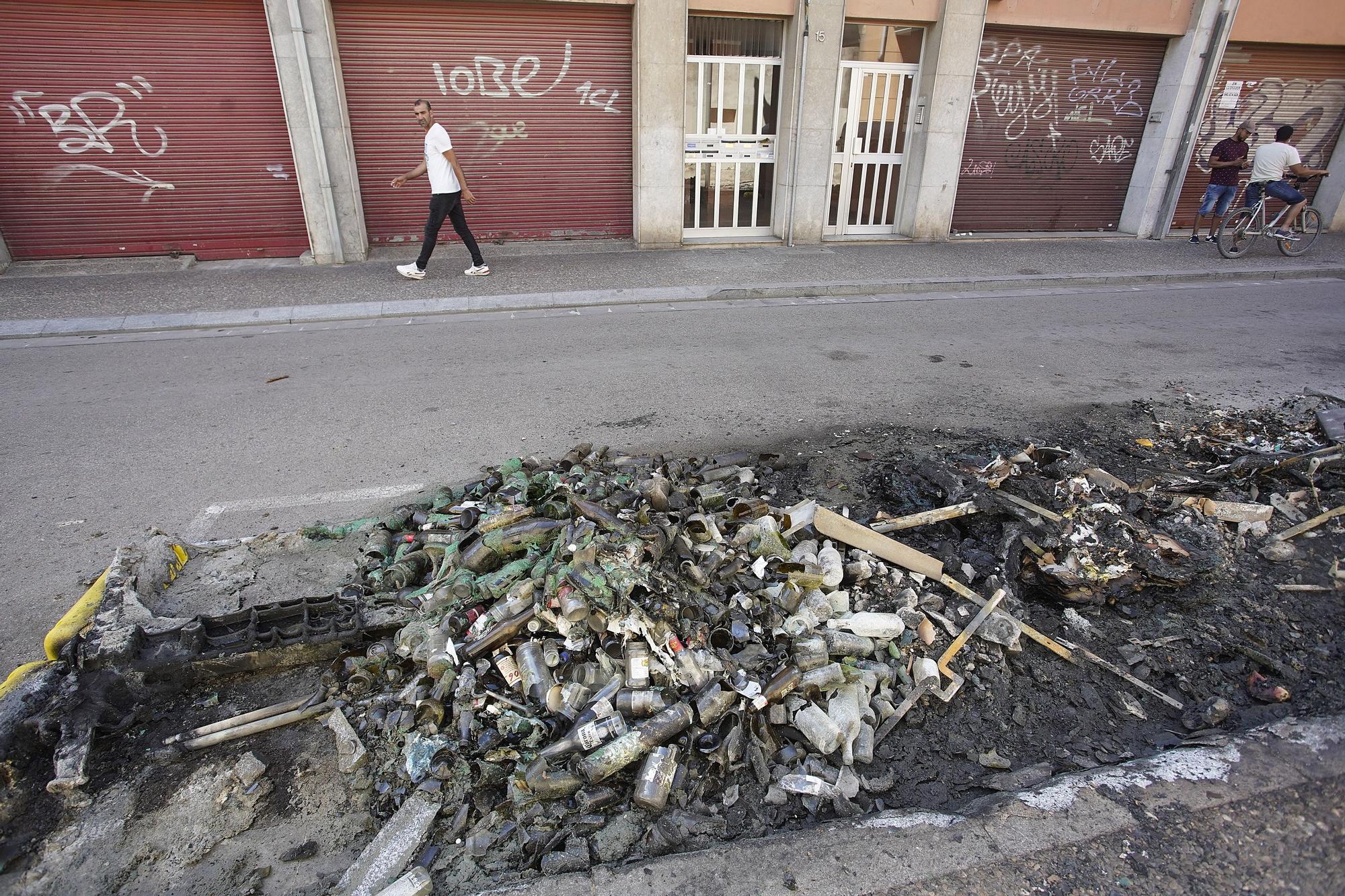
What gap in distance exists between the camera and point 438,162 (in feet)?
28.8

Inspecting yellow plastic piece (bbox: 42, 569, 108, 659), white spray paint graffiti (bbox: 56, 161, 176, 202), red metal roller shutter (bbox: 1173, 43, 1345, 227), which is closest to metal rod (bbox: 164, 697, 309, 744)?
yellow plastic piece (bbox: 42, 569, 108, 659)

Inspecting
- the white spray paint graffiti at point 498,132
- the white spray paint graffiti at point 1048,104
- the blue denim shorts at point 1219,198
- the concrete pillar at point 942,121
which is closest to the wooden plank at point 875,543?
the white spray paint graffiti at point 498,132

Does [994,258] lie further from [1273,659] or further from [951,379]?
[1273,659]

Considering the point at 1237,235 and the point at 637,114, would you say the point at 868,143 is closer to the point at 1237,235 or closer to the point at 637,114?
the point at 637,114

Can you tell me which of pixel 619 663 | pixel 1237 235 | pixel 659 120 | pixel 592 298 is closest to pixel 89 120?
pixel 592 298

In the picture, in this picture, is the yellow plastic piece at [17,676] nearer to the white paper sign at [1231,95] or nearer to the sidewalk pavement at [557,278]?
the sidewalk pavement at [557,278]

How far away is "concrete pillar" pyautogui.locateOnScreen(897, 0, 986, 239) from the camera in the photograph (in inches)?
432

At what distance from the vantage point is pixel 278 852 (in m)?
2.26

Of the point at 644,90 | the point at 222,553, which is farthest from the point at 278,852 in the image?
the point at 644,90

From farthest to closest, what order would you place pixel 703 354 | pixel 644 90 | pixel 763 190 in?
pixel 763 190 → pixel 644 90 → pixel 703 354

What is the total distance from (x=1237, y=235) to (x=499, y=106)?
11.7 metres

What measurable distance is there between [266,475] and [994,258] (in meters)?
10.4

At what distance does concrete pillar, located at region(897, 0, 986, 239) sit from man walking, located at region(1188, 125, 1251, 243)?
4.29 meters

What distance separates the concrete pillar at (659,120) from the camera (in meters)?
9.98
